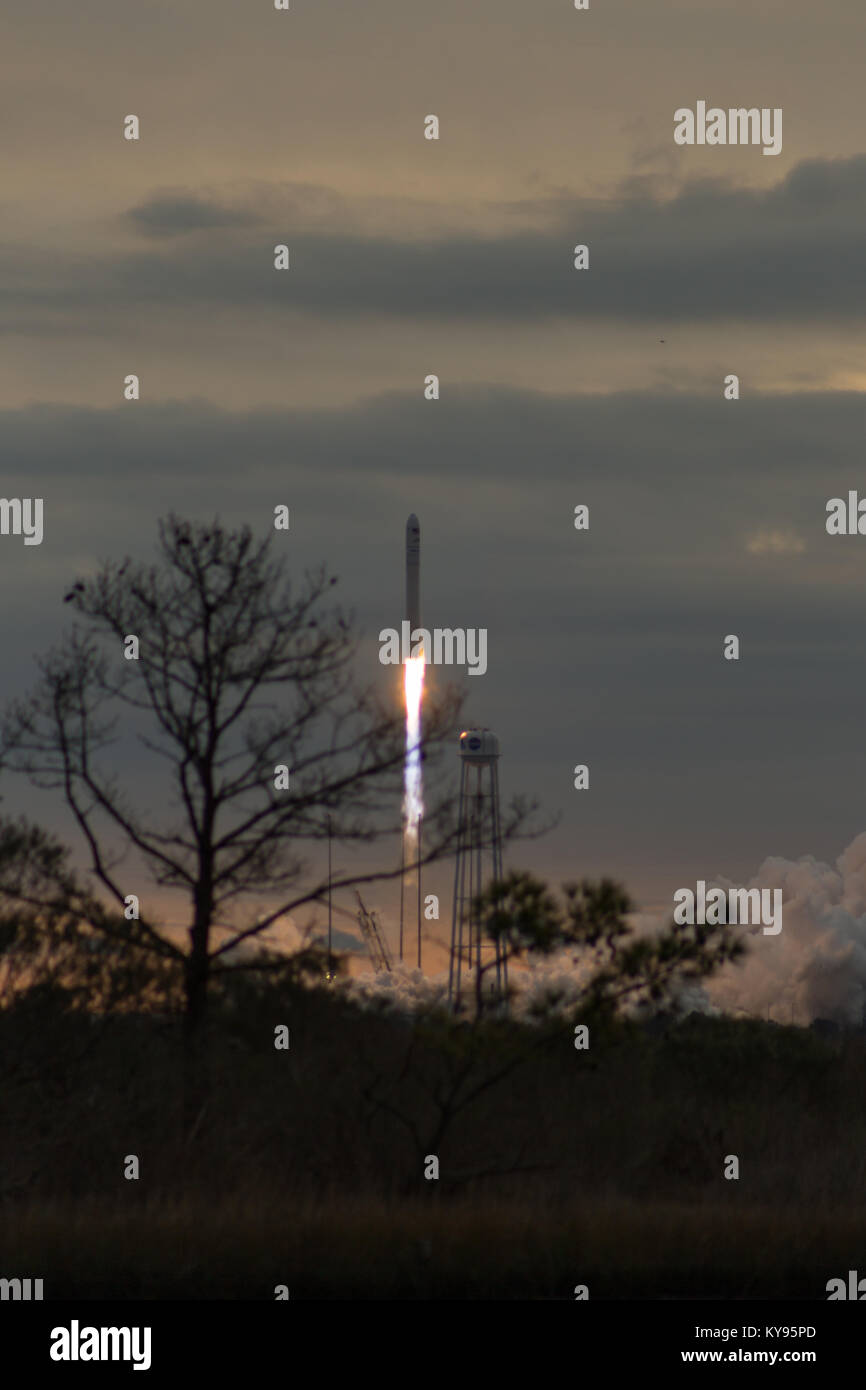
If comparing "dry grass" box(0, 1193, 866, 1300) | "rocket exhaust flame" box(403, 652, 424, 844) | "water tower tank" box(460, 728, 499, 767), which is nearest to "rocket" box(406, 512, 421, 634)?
"water tower tank" box(460, 728, 499, 767)

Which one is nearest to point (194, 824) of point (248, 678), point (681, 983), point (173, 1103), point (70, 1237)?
point (248, 678)

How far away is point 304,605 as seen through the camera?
109 feet

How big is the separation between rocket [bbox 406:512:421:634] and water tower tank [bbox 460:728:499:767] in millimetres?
6160

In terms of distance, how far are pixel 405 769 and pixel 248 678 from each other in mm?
3163

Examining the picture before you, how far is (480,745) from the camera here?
85750mm

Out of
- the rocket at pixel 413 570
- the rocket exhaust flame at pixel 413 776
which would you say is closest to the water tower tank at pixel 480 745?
the rocket at pixel 413 570

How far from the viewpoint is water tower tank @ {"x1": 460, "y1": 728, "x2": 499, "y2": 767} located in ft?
279

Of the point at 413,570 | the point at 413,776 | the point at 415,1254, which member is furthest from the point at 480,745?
the point at 415,1254

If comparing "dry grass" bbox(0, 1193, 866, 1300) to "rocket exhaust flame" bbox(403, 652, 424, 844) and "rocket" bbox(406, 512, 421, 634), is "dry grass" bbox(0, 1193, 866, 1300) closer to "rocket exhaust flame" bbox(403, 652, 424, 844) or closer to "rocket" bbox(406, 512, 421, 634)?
"rocket exhaust flame" bbox(403, 652, 424, 844)

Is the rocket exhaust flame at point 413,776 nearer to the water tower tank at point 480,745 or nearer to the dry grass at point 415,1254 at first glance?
the dry grass at point 415,1254

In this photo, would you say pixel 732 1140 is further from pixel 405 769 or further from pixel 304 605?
pixel 304 605

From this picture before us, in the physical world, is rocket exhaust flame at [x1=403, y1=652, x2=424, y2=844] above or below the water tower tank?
below

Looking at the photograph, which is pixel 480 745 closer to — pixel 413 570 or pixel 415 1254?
pixel 413 570

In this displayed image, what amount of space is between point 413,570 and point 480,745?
8.82 metres
